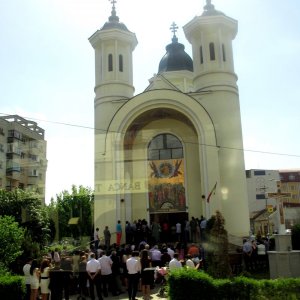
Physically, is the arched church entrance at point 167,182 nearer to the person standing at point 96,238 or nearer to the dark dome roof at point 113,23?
the person standing at point 96,238

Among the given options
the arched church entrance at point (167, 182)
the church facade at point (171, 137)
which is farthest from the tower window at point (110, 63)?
the arched church entrance at point (167, 182)

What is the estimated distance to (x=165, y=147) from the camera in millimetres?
26703

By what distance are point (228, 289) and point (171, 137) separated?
17.6 meters

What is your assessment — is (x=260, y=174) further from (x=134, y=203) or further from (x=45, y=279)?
(x=45, y=279)

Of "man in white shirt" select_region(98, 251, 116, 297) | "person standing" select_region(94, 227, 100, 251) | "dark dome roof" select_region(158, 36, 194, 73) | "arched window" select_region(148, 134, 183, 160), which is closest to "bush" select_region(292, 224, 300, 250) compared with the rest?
"arched window" select_region(148, 134, 183, 160)

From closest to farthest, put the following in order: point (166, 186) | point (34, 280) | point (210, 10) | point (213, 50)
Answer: point (34, 280) < point (166, 186) < point (213, 50) < point (210, 10)

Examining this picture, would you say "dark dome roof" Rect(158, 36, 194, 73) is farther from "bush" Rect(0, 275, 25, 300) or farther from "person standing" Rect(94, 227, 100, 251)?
"bush" Rect(0, 275, 25, 300)

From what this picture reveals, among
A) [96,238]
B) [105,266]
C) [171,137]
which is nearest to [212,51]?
[171,137]

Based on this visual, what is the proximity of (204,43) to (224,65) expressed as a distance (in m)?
1.96

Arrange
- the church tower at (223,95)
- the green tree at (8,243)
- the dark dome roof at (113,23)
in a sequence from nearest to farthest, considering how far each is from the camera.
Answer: the green tree at (8,243), the church tower at (223,95), the dark dome roof at (113,23)

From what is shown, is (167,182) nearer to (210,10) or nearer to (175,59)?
(210,10)

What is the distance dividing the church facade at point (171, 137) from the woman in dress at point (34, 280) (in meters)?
12.2

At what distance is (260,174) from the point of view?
7175 cm

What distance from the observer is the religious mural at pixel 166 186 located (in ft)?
84.0
